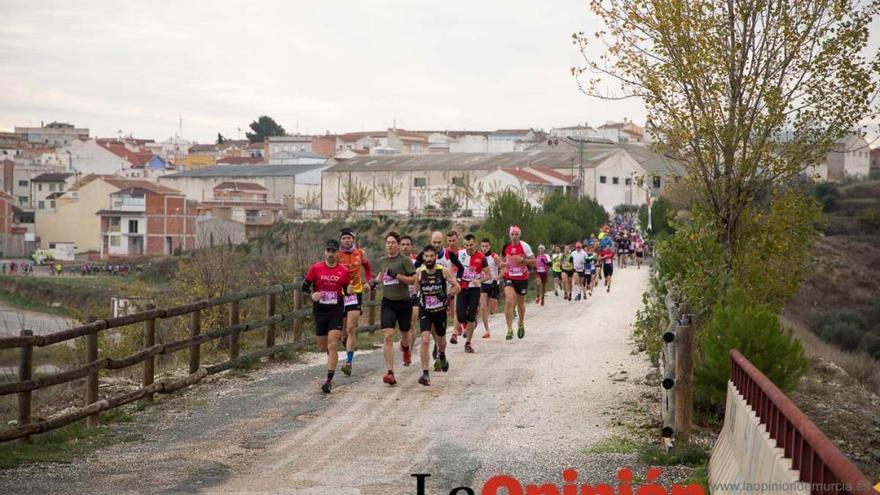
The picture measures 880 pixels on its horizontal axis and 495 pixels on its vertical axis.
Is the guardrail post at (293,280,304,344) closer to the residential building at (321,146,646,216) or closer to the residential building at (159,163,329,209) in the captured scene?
the residential building at (321,146,646,216)

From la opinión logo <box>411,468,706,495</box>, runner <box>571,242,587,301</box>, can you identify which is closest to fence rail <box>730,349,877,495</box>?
la opinión logo <box>411,468,706,495</box>

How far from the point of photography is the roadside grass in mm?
10500

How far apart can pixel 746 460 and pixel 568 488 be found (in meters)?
1.96

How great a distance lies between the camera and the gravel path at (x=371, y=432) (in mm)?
9766

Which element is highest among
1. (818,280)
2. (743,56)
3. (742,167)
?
(743,56)

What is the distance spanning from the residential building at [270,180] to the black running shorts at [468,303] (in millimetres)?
98111

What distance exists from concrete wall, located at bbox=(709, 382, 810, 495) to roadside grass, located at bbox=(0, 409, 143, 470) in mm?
5629

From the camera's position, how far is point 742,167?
17.0 meters

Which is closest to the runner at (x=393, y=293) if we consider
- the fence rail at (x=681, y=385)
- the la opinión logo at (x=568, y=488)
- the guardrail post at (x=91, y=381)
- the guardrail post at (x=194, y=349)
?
the guardrail post at (x=194, y=349)

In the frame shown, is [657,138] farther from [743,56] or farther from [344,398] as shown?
[344,398]

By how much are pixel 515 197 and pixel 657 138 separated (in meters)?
33.5

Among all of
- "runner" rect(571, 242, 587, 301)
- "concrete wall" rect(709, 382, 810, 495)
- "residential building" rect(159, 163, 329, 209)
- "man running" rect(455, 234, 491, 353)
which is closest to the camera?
"concrete wall" rect(709, 382, 810, 495)

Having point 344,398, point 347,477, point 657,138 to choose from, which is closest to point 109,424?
point 344,398

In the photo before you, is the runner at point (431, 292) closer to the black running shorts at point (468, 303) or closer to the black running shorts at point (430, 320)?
the black running shorts at point (430, 320)
